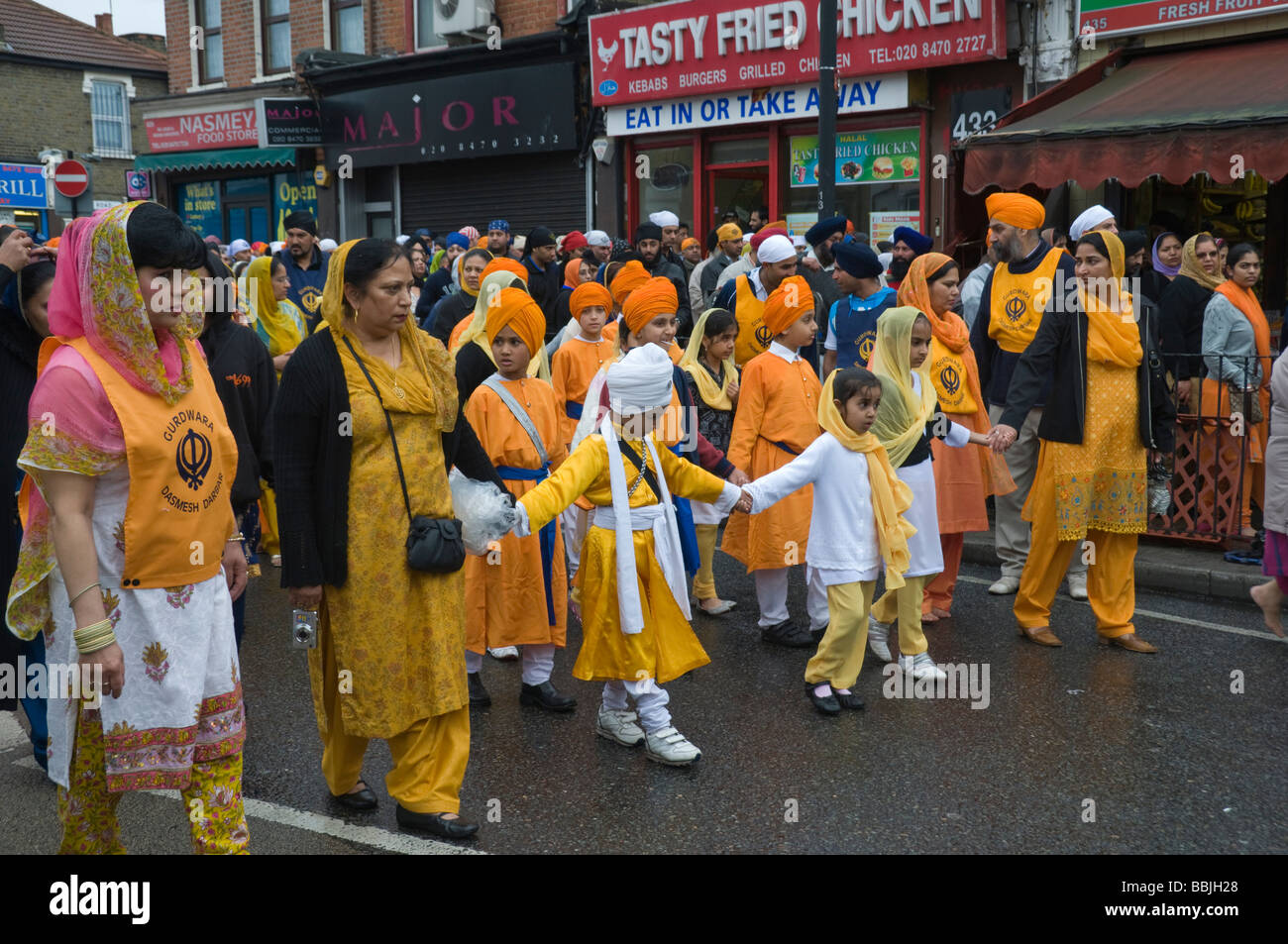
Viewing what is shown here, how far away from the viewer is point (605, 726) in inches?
205

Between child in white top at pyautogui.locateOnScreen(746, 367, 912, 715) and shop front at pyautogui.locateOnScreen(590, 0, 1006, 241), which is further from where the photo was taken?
shop front at pyautogui.locateOnScreen(590, 0, 1006, 241)

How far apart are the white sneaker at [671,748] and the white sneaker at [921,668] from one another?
1.31m

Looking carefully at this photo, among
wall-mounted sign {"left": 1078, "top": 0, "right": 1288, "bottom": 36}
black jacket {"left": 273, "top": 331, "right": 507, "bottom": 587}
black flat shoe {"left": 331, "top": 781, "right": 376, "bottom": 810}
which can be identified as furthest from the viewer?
wall-mounted sign {"left": 1078, "top": 0, "right": 1288, "bottom": 36}

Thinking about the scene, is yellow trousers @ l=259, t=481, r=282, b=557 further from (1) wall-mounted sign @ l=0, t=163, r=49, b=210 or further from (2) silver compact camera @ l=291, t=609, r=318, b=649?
(1) wall-mounted sign @ l=0, t=163, r=49, b=210

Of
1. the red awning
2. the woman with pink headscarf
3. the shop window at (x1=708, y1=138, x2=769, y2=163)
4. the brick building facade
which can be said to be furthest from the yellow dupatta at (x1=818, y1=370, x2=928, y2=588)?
the brick building facade

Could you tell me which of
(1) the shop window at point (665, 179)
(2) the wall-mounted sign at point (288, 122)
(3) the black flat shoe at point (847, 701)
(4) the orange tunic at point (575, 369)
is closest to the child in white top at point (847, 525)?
(3) the black flat shoe at point (847, 701)

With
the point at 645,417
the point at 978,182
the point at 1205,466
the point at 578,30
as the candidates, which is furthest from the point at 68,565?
the point at 578,30

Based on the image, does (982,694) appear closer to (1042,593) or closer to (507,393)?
(1042,593)

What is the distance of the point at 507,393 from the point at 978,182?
6.80m

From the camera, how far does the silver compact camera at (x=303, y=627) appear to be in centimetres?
395

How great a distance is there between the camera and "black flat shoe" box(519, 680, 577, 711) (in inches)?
219

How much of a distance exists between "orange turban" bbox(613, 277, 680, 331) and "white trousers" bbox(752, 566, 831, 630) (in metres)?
1.43

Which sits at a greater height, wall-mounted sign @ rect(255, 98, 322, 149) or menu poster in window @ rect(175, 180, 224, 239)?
wall-mounted sign @ rect(255, 98, 322, 149)

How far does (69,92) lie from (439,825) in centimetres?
3846
